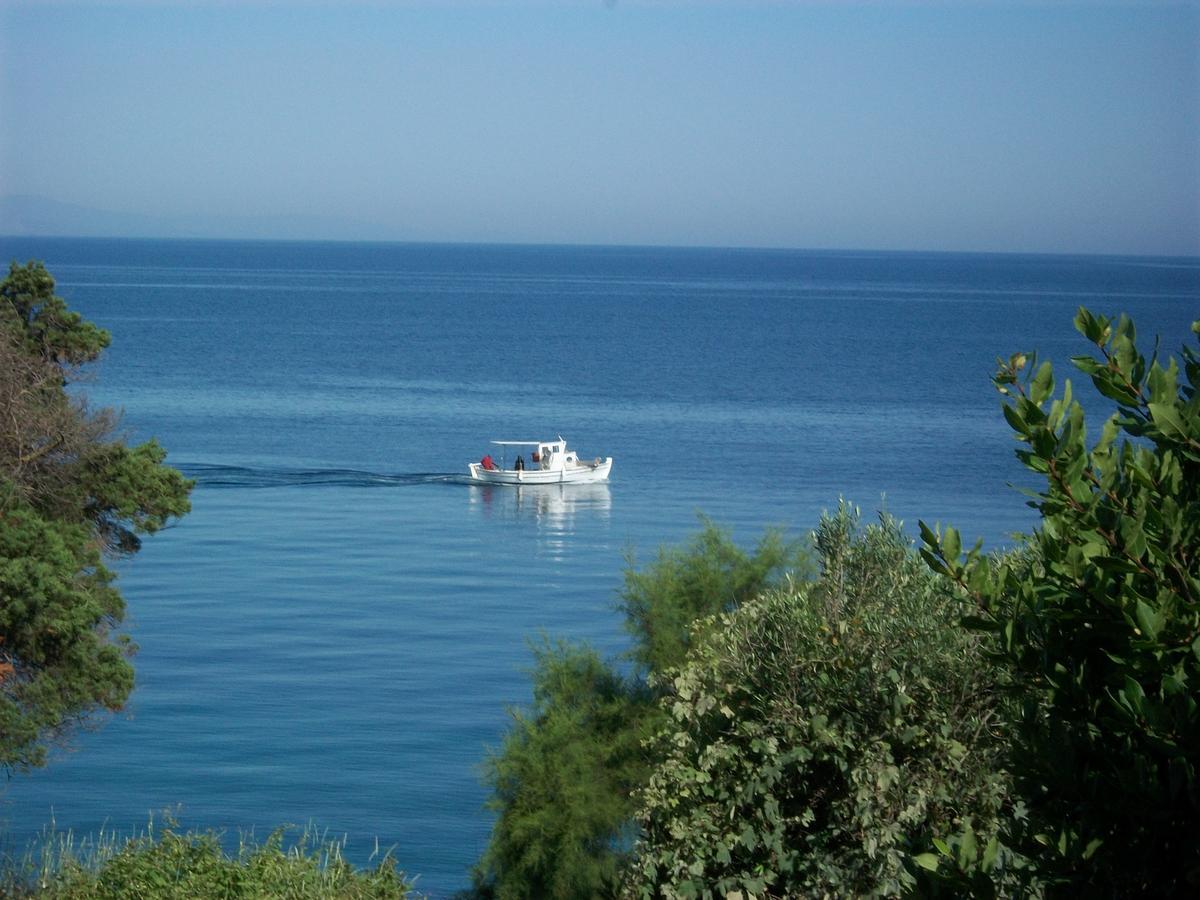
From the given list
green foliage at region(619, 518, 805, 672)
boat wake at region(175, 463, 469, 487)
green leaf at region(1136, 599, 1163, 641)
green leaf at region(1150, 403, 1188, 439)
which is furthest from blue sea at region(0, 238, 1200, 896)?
green leaf at region(1136, 599, 1163, 641)

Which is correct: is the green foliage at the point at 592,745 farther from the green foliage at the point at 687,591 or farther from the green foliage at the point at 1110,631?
the green foliage at the point at 1110,631

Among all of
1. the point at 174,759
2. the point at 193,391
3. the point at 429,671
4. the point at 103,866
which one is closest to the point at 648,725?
the point at 103,866

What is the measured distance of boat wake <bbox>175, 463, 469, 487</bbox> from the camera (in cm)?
6081

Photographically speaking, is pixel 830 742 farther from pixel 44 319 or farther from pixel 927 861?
pixel 44 319

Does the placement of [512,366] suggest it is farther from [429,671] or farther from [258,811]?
[258,811]

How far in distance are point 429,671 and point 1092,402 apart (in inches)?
2567

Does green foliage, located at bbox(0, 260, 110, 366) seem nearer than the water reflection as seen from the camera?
Yes

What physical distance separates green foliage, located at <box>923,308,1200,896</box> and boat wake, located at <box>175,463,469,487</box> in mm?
57015

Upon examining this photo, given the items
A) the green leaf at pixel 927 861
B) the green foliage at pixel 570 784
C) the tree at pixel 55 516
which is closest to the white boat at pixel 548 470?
the tree at pixel 55 516

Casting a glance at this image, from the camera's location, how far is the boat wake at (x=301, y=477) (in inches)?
2394

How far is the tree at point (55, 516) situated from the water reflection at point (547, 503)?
3517cm

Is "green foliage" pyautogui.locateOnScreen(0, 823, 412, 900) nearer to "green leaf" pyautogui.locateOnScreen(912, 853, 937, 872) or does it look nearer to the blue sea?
the blue sea

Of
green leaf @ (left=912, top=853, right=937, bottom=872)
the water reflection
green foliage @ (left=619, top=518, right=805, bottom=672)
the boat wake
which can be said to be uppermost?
green leaf @ (left=912, top=853, right=937, bottom=872)

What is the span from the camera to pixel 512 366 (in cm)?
10888
